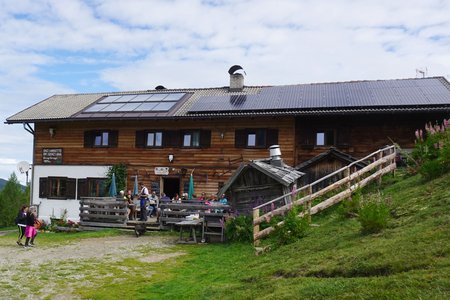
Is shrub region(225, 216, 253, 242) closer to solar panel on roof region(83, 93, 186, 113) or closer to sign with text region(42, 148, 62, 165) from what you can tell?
solar panel on roof region(83, 93, 186, 113)

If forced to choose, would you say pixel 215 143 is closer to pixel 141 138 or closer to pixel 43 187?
pixel 141 138

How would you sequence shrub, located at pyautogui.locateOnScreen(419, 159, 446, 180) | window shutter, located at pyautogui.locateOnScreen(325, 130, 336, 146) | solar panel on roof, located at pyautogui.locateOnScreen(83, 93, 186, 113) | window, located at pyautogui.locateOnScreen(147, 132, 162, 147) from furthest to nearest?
1. solar panel on roof, located at pyautogui.locateOnScreen(83, 93, 186, 113)
2. window, located at pyautogui.locateOnScreen(147, 132, 162, 147)
3. window shutter, located at pyautogui.locateOnScreen(325, 130, 336, 146)
4. shrub, located at pyautogui.locateOnScreen(419, 159, 446, 180)

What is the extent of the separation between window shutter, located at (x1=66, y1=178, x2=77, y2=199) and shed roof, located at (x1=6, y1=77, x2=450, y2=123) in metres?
3.57

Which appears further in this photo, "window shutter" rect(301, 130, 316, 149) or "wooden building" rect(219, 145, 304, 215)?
"window shutter" rect(301, 130, 316, 149)

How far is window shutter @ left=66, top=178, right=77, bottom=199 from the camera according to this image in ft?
82.5

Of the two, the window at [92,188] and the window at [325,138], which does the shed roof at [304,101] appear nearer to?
the window at [325,138]

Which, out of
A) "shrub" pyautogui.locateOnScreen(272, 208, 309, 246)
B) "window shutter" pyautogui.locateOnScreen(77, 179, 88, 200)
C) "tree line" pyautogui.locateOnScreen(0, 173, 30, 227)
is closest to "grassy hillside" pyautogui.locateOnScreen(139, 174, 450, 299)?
"shrub" pyautogui.locateOnScreen(272, 208, 309, 246)

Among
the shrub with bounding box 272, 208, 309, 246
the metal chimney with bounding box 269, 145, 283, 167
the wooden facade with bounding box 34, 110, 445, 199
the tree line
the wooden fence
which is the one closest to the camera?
the shrub with bounding box 272, 208, 309, 246

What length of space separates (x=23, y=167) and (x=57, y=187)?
3321 mm

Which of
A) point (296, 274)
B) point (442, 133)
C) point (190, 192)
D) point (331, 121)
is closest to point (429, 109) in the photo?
point (331, 121)

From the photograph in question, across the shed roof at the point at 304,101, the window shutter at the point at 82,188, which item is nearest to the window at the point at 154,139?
the shed roof at the point at 304,101

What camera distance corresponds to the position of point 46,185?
1014 inches

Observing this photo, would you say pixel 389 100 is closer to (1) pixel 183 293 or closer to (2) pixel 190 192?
(2) pixel 190 192

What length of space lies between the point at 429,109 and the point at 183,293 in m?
14.7
